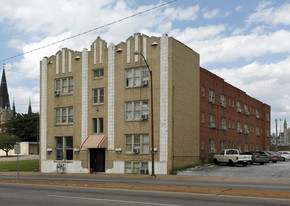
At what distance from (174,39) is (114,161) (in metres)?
13.0

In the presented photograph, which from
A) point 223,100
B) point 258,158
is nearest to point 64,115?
point 223,100

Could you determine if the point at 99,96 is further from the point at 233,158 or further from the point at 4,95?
the point at 4,95

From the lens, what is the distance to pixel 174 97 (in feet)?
116

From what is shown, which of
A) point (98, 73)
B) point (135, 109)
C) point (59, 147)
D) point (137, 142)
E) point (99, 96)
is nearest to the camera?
point (137, 142)

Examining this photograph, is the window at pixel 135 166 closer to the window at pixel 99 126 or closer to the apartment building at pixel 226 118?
the window at pixel 99 126

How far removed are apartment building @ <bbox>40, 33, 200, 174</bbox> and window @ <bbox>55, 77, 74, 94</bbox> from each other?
0.11 meters

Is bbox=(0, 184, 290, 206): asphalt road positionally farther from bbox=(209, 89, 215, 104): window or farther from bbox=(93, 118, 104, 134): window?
bbox=(209, 89, 215, 104): window

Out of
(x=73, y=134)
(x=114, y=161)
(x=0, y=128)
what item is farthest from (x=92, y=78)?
(x=0, y=128)

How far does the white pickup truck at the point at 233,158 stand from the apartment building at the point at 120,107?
293 cm

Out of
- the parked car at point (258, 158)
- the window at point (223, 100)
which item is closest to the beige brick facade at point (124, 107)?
the window at point (223, 100)

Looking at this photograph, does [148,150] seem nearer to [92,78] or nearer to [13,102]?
[92,78]

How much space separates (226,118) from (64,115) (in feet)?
67.6

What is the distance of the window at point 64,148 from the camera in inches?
1635

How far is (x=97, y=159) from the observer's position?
39.3 meters
